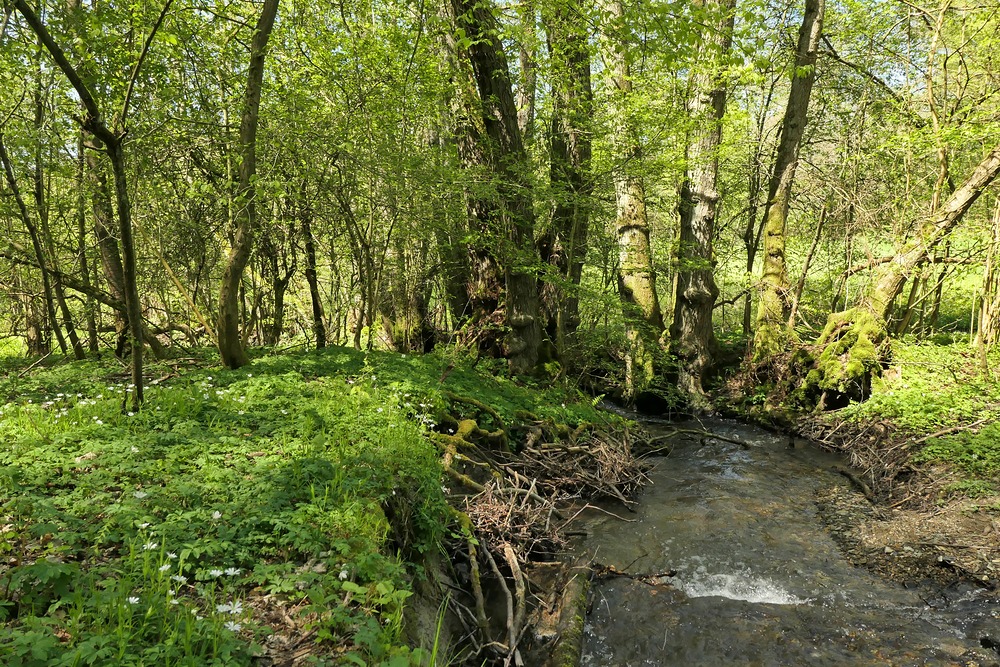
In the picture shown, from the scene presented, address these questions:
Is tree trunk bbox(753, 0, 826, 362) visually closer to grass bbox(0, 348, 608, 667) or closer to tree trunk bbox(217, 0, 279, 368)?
grass bbox(0, 348, 608, 667)

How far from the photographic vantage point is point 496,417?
23.2 ft

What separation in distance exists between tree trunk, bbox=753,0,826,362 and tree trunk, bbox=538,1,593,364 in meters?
4.61

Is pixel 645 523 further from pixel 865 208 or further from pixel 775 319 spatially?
pixel 865 208

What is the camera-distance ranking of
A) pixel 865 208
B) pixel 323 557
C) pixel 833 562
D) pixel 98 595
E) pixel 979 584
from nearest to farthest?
pixel 98 595 < pixel 323 557 < pixel 979 584 < pixel 833 562 < pixel 865 208

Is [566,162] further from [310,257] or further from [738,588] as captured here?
[738,588]

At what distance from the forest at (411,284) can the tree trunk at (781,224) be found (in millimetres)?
55

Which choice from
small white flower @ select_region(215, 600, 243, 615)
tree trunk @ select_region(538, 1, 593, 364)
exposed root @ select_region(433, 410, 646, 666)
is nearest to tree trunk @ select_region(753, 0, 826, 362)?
tree trunk @ select_region(538, 1, 593, 364)

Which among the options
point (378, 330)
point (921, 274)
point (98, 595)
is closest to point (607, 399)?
point (378, 330)

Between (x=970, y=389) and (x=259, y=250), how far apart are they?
11.6 meters

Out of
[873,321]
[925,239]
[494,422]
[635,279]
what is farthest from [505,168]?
[873,321]

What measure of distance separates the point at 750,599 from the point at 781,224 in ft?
30.7

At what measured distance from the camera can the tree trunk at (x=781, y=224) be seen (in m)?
11.4

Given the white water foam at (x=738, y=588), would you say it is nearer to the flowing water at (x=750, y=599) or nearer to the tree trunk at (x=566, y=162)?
the flowing water at (x=750, y=599)

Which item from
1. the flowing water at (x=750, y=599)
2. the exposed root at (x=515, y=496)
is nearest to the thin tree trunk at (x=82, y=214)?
the exposed root at (x=515, y=496)
